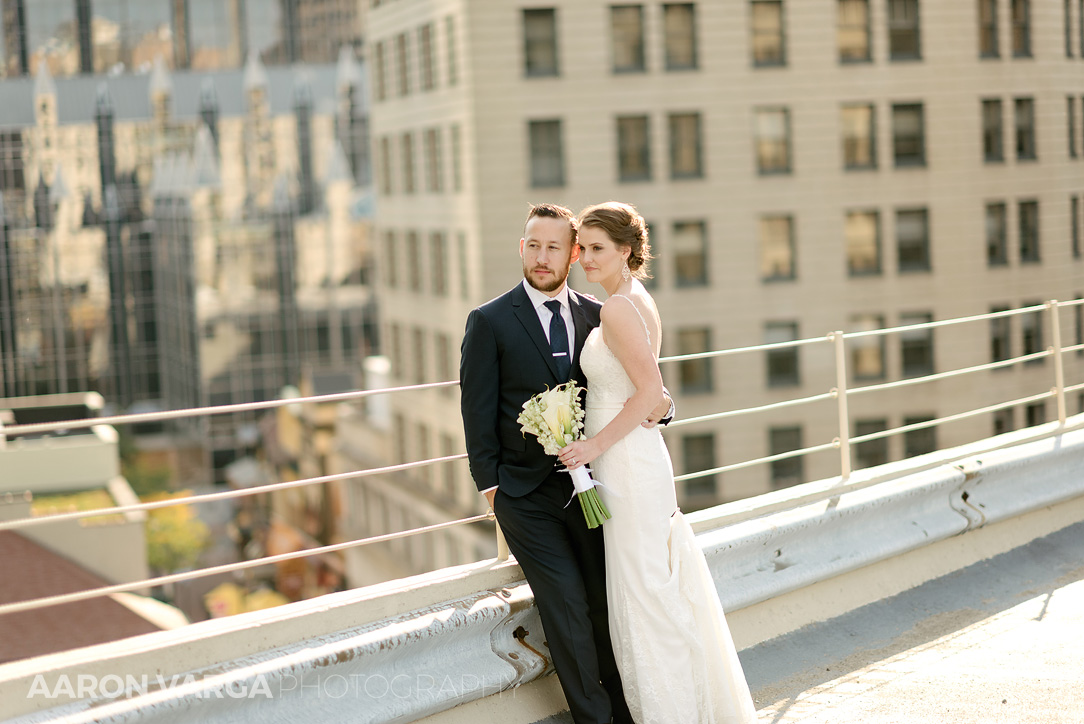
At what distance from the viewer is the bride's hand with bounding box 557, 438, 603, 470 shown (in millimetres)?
4477

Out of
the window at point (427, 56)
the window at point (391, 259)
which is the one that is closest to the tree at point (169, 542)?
the window at point (391, 259)

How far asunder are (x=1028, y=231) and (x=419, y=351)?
25838mm

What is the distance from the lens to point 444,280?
51.9 m

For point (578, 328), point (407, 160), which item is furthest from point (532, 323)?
point (407, 160)

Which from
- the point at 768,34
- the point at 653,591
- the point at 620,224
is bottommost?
the point at 653,591

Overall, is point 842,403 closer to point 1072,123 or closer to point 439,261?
point 439,261

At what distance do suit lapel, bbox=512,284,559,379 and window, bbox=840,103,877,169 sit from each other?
148 feet

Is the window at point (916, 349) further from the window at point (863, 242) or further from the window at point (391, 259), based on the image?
the window at point (391, 259)

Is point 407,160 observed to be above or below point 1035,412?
above

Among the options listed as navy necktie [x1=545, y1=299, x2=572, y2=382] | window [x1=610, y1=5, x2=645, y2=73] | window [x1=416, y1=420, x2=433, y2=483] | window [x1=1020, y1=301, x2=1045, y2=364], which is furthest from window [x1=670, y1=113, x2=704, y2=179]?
navy necktie [x1=545, y1=299, x2=572, y2=382]

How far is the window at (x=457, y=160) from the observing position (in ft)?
155

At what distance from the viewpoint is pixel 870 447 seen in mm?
48094

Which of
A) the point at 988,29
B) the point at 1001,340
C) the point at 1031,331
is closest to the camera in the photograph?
the point at 988,29

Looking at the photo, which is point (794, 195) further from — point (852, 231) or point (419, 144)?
point (419, 144)
